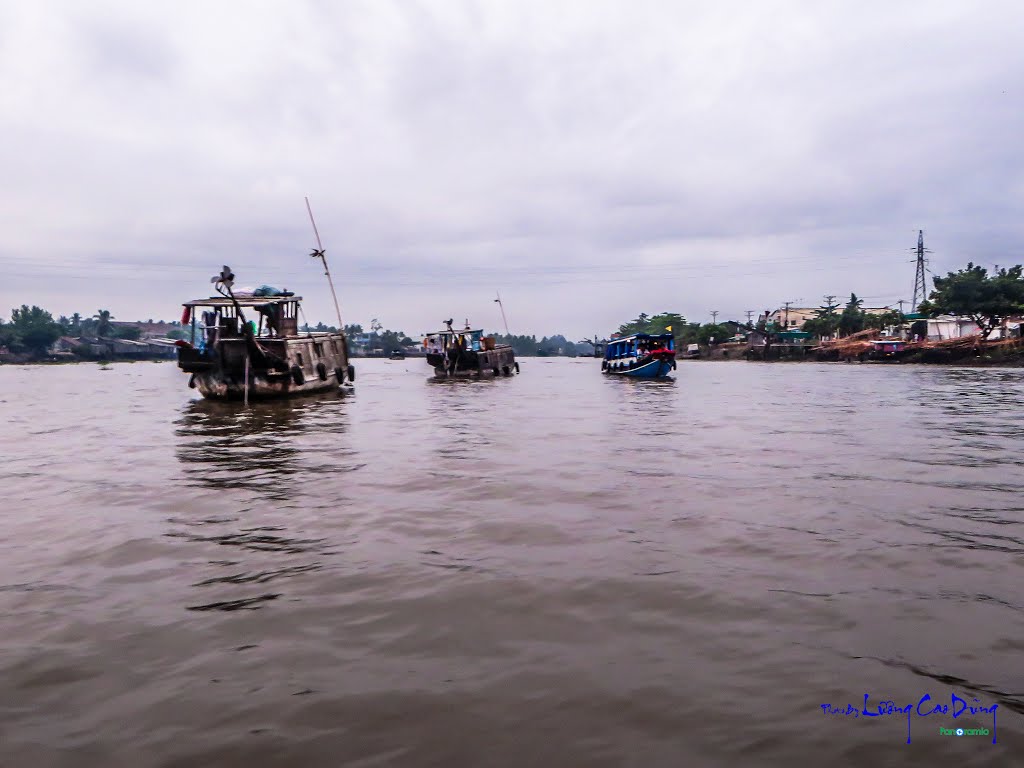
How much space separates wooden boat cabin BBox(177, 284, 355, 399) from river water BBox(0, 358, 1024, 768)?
39.6 feet

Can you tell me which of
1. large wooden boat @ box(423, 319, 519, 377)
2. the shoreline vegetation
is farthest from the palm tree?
large wooden boat @ box(423, 319, 519, 377)

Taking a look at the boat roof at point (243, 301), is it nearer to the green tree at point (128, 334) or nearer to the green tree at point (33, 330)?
the green tree at point (33, 330)

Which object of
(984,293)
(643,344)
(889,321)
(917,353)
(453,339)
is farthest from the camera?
(889,321)

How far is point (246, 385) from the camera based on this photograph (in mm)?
21297

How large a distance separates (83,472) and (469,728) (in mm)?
9415

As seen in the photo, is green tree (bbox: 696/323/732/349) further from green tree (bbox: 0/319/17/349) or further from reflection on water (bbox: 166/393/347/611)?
green tree (bbox: 0/319/17/349)

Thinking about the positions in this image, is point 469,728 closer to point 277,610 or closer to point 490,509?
point 277,610

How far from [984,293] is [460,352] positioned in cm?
4739

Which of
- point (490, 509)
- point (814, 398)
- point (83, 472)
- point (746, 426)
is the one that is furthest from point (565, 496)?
point (814, 398)

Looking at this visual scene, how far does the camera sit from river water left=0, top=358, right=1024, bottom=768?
9.65 ft

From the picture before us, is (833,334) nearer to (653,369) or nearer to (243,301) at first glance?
(653,369)

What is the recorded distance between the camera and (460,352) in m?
41.1

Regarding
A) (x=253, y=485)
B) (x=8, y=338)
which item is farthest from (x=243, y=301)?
(x=8, y=338)

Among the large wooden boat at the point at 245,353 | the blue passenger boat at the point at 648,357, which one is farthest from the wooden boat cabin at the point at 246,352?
the blue passenger boat at the point at 648,357
